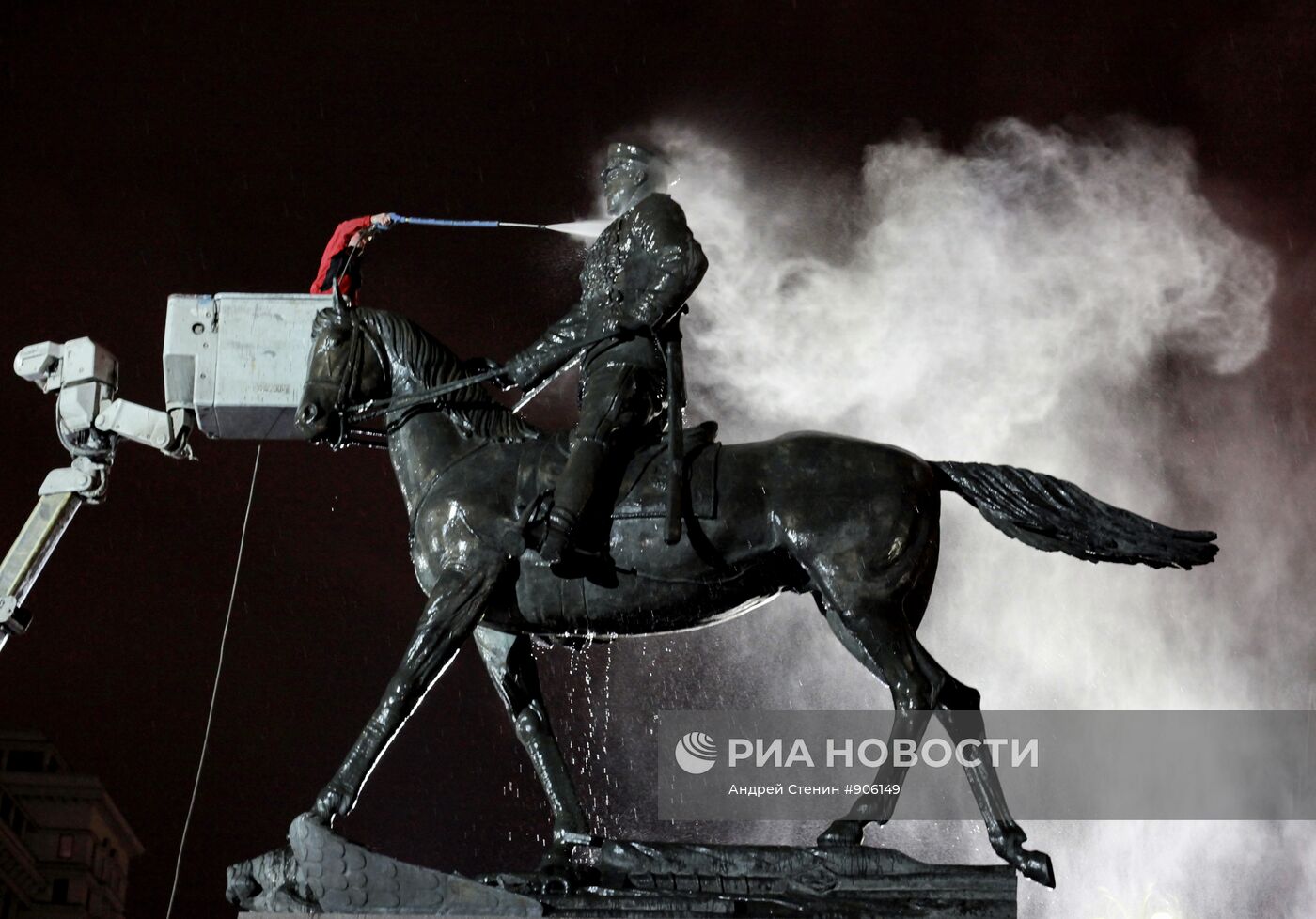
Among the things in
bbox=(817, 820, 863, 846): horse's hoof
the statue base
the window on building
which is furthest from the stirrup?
the window on building

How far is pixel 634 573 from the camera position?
8.64 metres

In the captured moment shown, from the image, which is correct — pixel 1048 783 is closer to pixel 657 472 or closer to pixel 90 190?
pixel 657 472

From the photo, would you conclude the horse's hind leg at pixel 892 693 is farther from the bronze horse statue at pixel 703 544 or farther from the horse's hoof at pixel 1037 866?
the horse's hoof at pixel 1037 866

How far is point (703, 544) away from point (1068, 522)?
1.93 meters

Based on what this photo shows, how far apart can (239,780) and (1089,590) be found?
33.7 feet

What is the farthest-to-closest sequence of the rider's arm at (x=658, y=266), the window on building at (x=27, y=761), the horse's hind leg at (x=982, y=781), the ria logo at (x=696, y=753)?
1. the window on building at (x=27, y=761)
2. the ria logo at (x=696, y=753)
3. the rider's arm at (x=658, y=266)
4. the horse's hind leg at (x=982, y=781)

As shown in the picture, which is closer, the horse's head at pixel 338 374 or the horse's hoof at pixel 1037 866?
the horse's hoof at pixel 1037 866

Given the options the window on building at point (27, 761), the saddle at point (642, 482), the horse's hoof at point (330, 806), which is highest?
the window on building at point (27, 761)

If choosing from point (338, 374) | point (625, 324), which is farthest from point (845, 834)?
point (338, 374)

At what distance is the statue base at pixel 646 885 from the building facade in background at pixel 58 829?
4172cm

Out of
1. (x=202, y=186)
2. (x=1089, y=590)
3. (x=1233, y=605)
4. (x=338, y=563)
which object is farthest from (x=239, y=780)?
(x=1233, y=605)

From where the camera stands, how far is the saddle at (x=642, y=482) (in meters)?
8.58

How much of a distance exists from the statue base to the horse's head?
2230 millimetres

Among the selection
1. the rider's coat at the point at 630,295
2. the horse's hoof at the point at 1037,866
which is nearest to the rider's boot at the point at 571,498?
the rider's coat at the point at 630,295
